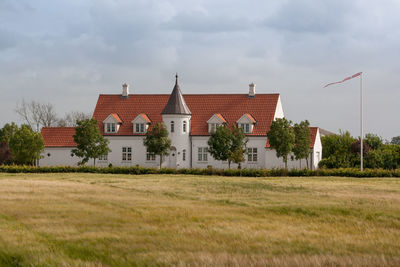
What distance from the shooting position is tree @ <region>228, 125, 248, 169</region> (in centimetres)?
5841

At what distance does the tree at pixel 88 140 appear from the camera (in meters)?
59.9

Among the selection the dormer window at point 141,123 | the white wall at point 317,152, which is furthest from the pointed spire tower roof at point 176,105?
the white wall at point 317,152

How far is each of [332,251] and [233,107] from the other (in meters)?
56.3

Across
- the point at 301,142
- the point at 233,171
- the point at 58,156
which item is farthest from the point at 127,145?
the point at 233,171

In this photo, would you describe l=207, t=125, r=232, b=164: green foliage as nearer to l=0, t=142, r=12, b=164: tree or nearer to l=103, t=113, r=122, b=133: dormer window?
l=103, t=113, r=122, b=133: dormer window

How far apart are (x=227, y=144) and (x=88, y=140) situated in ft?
46.3

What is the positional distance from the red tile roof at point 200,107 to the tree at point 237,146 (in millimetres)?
3770

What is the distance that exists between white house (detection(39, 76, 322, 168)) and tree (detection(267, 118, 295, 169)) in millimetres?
4271

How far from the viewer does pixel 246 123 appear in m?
63.9

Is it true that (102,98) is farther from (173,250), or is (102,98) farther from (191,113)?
(173,250)

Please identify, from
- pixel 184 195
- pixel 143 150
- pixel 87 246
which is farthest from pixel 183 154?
pixel 87 246

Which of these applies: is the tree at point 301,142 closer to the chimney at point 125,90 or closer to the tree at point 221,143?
the tree at point 221,143

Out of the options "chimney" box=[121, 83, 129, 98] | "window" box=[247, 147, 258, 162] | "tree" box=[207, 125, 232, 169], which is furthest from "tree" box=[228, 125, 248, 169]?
"chimney" box=[121, 83, 129, 98]

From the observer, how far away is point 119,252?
10.8 meters
